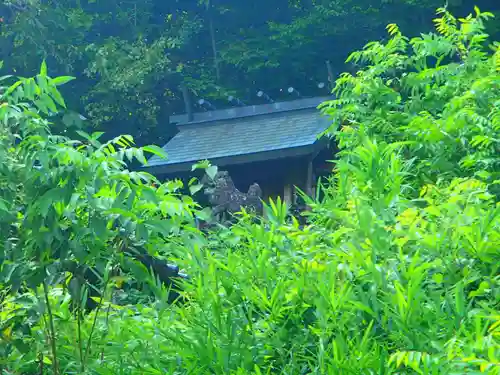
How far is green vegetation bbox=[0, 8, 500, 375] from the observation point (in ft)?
12.8

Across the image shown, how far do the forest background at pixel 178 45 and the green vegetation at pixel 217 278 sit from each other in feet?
37.5

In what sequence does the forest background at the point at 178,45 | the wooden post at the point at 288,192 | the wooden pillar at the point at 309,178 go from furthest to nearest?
the forest background at the point at 178,45
the wooden post at the point at 288,192
the wooden pillar at the point at 309,178

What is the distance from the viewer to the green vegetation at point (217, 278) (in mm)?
3904

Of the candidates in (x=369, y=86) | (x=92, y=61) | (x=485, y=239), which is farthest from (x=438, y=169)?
(x=92, y=61)

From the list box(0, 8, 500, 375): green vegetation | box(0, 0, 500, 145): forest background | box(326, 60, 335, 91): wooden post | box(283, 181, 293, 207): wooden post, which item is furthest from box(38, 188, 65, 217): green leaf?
box(326, 60, 335, 91): wooden post

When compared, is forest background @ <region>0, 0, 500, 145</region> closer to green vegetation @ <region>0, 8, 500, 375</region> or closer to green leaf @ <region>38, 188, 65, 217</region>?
green vegetation @ <region>0, 8, 500, 375</region>

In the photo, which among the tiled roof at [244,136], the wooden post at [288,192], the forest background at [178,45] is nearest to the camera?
the wooden post at [288,192]

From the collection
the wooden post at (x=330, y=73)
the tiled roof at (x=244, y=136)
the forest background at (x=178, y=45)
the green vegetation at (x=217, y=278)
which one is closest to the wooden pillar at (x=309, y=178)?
the tiled roof at (x=244, y=136)

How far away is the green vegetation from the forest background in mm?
11438

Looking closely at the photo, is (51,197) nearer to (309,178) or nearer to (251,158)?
(309,178)

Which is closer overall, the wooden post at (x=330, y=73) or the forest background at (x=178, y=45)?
the wooden post at (x=330, y=73)

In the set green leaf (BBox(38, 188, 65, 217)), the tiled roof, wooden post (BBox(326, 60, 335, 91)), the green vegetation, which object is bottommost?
the tiled roof

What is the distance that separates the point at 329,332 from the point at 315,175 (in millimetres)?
10784

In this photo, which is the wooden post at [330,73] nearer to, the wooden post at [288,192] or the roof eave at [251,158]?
the roof eave at [251,158]
